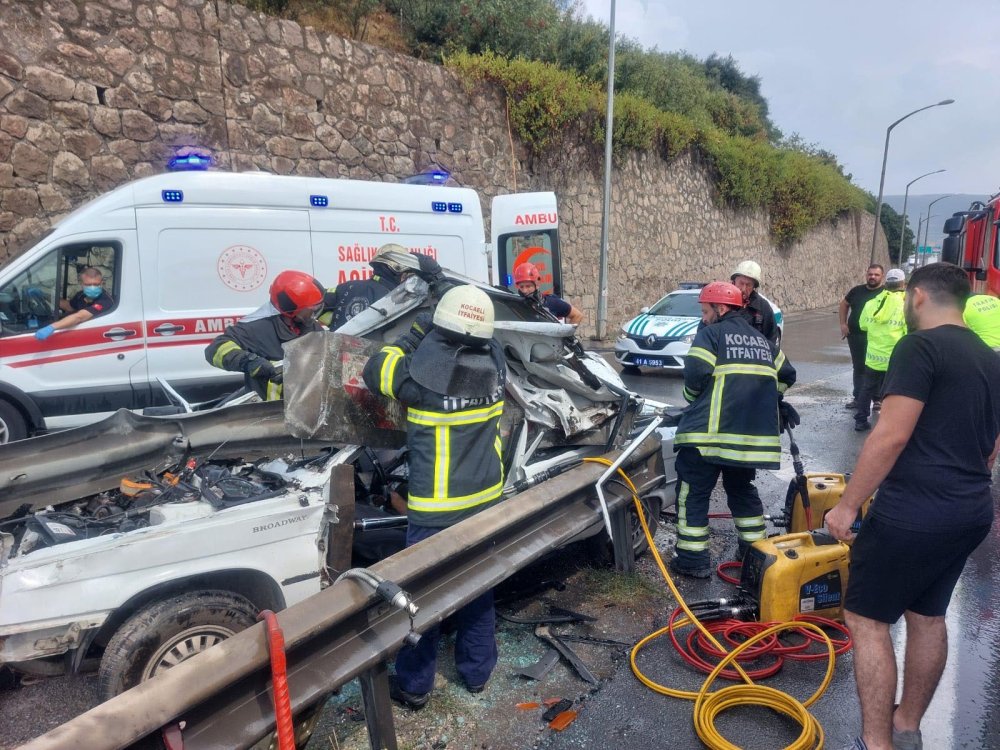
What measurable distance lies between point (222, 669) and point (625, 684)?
1.93 meters

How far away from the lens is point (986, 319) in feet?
17.1

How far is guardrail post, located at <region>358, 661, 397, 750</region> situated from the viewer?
259 cm

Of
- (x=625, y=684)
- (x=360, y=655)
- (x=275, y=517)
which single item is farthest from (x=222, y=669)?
(x=625, y=684)

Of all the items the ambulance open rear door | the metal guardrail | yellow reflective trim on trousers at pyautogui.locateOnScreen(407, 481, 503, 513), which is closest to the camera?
the metal guardrail

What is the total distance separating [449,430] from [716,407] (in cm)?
196

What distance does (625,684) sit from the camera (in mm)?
3324

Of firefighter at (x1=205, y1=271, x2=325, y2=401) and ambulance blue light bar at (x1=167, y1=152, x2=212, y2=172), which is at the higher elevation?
ambulance blue light bar at (x1=167, y1=152, x2=212, y2=172)

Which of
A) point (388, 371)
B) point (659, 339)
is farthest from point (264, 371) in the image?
point (659, 339)

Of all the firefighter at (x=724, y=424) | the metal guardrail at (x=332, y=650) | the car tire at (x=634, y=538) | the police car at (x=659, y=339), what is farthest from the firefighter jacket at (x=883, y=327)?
the metal guardrail at (x=332, y=650)

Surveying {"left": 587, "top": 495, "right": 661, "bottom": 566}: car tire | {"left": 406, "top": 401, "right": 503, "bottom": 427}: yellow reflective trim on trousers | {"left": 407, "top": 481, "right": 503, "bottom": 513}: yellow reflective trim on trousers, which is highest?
{"left": 406, "top": 401, "right": 503, "bottom": 427}: yellow reflective trim on trousers

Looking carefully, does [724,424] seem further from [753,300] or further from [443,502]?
[753,300]

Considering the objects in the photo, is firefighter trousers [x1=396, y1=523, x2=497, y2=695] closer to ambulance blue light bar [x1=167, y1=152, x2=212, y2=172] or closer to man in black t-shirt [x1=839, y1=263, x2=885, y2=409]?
ambulance blue light bar [x1=167, y1=152, x2=212, y2=172]

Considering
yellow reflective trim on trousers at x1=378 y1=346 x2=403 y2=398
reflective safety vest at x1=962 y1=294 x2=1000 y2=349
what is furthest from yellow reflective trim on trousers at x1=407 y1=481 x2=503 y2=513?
reflective safety vest at x1=962 y1=294 x2=1000 y2=349

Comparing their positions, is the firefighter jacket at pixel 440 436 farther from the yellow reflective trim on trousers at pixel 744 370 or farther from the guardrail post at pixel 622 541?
the yellow reflective trim on trousers at pixel 744 370
